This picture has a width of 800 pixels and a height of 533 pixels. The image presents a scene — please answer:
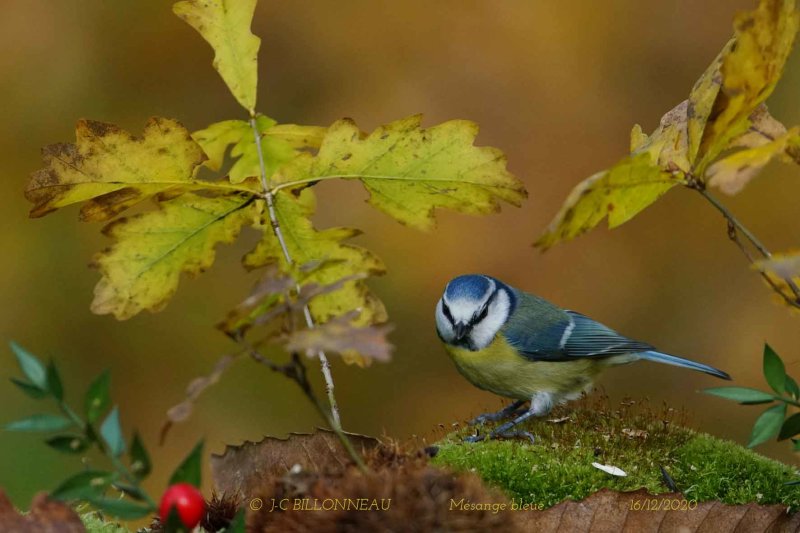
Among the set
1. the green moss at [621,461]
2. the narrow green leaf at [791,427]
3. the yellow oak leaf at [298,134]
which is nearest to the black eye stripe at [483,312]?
the green moss at [621,461]

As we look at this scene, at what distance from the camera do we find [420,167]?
4.12 feet

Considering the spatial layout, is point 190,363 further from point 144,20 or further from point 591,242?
point 591,242

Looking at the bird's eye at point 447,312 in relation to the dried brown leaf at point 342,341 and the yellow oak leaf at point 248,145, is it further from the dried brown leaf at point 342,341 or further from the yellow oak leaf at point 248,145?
the dried brown leaf at point 342,341

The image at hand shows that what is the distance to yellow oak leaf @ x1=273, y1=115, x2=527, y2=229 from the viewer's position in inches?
48.9

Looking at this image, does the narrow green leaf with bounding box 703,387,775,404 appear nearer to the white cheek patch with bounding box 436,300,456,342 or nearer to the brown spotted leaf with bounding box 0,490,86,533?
the brown spotted leaf with bounding box 0,490,86,533

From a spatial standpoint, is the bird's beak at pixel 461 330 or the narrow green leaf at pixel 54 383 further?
the bird's beak at pixel 461 330

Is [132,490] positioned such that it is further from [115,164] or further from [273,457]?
[115,164]

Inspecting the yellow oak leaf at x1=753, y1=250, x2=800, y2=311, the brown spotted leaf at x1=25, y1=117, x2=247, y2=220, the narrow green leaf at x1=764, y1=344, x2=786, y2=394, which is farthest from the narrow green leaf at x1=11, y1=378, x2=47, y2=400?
the narrow green leaf at x1=764, y1=344, x2=786, y2=394

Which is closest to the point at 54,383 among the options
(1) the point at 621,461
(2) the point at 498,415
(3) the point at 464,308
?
(1) the point at 621,461

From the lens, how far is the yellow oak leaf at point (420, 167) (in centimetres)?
124

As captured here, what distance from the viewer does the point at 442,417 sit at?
99.3 inches

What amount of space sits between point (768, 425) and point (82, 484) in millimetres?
621

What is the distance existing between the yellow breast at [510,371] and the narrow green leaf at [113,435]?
1.26 metres

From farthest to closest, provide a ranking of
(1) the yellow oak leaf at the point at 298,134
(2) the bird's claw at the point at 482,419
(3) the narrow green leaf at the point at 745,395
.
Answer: (2) the bird's claw at the point at 482,419, (1) the yellow oak leaf at the point at 298,134, (3) the narrow green leaf at the point at 745,395
